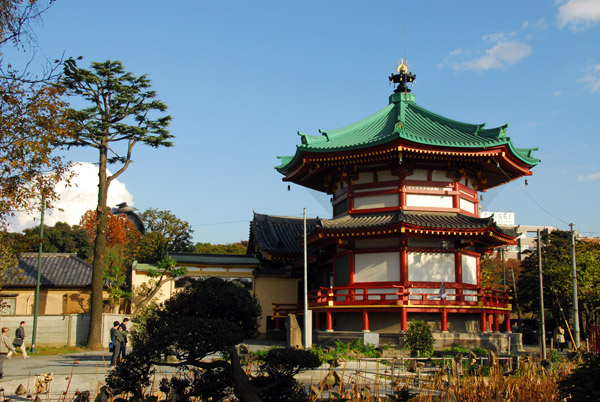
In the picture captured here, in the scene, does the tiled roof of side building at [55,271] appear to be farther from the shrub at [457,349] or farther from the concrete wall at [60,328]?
the shrub at [457,349]

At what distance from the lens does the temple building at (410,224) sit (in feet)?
81.4

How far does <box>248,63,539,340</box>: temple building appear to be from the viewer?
24.8 m

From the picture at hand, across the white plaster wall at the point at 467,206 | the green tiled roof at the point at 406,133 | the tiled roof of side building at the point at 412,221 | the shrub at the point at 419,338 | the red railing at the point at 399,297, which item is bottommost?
the shrub at the point at 419,338

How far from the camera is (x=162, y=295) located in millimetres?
34594

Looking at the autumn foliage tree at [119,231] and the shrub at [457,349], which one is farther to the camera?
the autumn foliage tree at [119,231]

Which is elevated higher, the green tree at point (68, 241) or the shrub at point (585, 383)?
the green tree at point (68, 241)

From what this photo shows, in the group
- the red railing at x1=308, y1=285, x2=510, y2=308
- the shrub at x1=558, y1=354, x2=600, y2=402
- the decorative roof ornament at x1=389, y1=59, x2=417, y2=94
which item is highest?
the decorative roof ornament at x1=389, y1=59, x2=417, y2=94

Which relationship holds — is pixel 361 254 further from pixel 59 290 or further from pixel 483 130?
pixel 59 290

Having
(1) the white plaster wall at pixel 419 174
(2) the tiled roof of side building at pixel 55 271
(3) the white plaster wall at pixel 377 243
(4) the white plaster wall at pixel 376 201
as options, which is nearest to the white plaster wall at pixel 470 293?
(3) the white plaster wall at pixel 377 243

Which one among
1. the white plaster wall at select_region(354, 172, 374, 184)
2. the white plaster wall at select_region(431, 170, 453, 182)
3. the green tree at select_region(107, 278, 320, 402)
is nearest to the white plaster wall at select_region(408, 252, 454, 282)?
the white plaster wall at select_region(431, 170, 453, 182)

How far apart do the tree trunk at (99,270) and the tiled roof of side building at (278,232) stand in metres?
9.39

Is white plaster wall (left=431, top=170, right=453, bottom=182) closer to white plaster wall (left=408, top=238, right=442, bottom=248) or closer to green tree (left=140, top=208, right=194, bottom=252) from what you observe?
white plaster wall (left=408, top=238, right=442, bottom=248)

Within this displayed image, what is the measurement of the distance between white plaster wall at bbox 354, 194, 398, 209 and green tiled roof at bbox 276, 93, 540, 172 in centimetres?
273

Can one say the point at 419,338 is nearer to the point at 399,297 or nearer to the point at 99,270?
the point at 399,297
